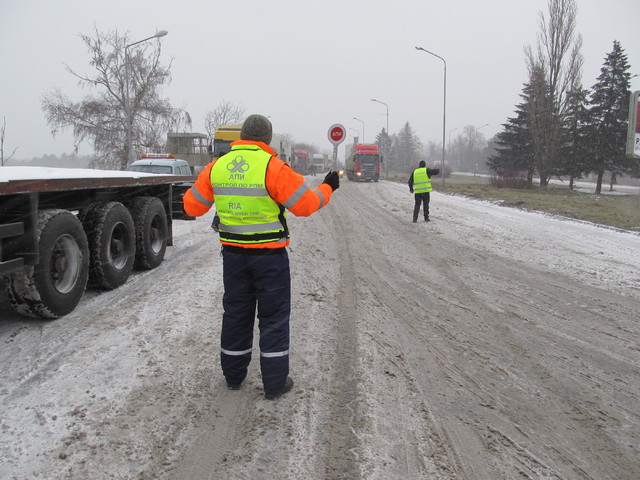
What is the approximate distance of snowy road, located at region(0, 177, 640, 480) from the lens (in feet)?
7.84

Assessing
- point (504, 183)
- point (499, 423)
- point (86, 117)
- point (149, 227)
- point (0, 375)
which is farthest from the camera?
point (504, 183)

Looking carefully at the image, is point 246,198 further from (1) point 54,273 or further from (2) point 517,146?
(2) point 517,146

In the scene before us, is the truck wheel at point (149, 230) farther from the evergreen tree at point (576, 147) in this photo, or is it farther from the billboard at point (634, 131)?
the evergreen tree at point (576, 147)

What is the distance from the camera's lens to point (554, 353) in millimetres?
3916

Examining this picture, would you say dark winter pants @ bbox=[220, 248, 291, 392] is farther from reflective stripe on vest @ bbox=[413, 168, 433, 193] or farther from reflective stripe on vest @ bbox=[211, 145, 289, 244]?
reflective stripe on vest @ bbox=[413, 168, 433, 193]

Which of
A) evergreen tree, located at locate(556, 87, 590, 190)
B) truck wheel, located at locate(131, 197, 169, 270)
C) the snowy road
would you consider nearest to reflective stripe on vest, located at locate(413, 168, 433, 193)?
the snowy road

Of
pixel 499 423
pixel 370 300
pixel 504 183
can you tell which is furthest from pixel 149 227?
pixel 504 183

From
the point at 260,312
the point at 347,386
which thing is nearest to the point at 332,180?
the point at 260,312

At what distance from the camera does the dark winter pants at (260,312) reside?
296 cm

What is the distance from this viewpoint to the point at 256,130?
3023mm

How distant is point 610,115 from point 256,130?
43.0 metres

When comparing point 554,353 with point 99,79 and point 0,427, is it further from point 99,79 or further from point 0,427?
point 99,79

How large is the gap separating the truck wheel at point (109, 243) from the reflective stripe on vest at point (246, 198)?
9.29 ft

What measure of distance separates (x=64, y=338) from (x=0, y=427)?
141 cm
